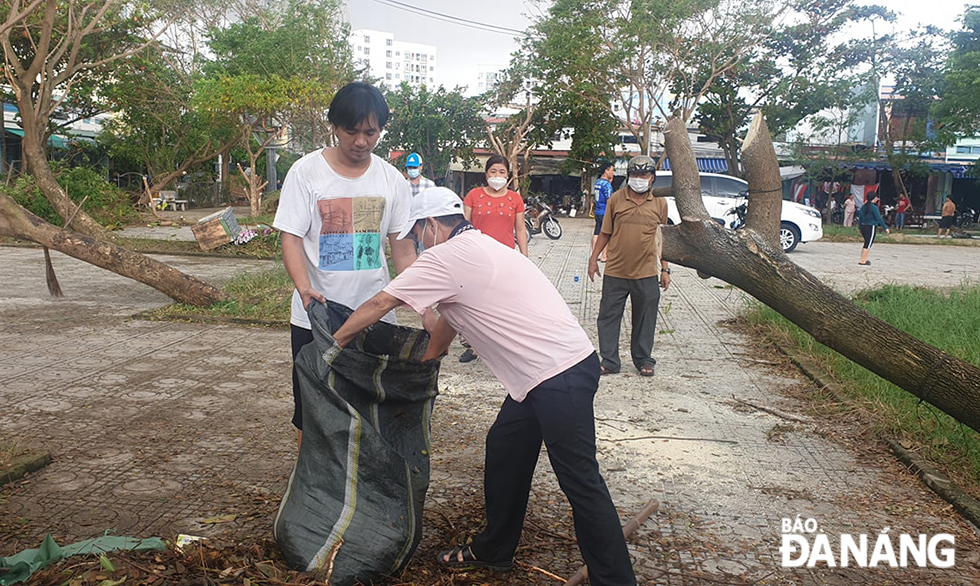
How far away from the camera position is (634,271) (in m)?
6.44

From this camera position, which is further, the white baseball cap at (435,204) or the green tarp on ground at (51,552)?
the white baseball cap at (435,204)

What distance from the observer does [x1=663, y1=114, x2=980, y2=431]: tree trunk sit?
11.8ft

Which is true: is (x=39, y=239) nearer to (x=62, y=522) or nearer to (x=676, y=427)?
(x=62, y=522)

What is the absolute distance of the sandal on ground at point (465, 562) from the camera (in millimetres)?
3084

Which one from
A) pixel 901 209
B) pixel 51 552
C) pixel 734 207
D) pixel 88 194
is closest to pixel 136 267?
pixel 51 552

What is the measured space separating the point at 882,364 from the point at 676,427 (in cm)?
155

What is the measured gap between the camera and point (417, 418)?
10.3ft

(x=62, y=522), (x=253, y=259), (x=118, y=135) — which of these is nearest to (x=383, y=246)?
(x=62, y=522)

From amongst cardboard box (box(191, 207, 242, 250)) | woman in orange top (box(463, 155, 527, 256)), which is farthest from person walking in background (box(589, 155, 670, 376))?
cardboard box (box(191, 207, 242, 250))

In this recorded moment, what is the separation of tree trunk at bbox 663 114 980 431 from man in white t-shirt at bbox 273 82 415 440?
1.25 meters

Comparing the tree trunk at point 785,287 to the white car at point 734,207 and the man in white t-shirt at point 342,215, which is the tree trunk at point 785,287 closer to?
the man in white t-shirt at point 342,215

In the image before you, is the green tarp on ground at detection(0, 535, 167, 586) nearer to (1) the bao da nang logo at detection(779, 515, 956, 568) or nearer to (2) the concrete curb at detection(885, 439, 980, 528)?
(1) the bao da nang logo at detection(779, 515, 956, 568)

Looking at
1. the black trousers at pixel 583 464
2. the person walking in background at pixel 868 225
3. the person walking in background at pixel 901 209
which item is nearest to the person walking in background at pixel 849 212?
the person walking in background at pixel 901 209

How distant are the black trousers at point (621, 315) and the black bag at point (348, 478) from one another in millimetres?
3722
